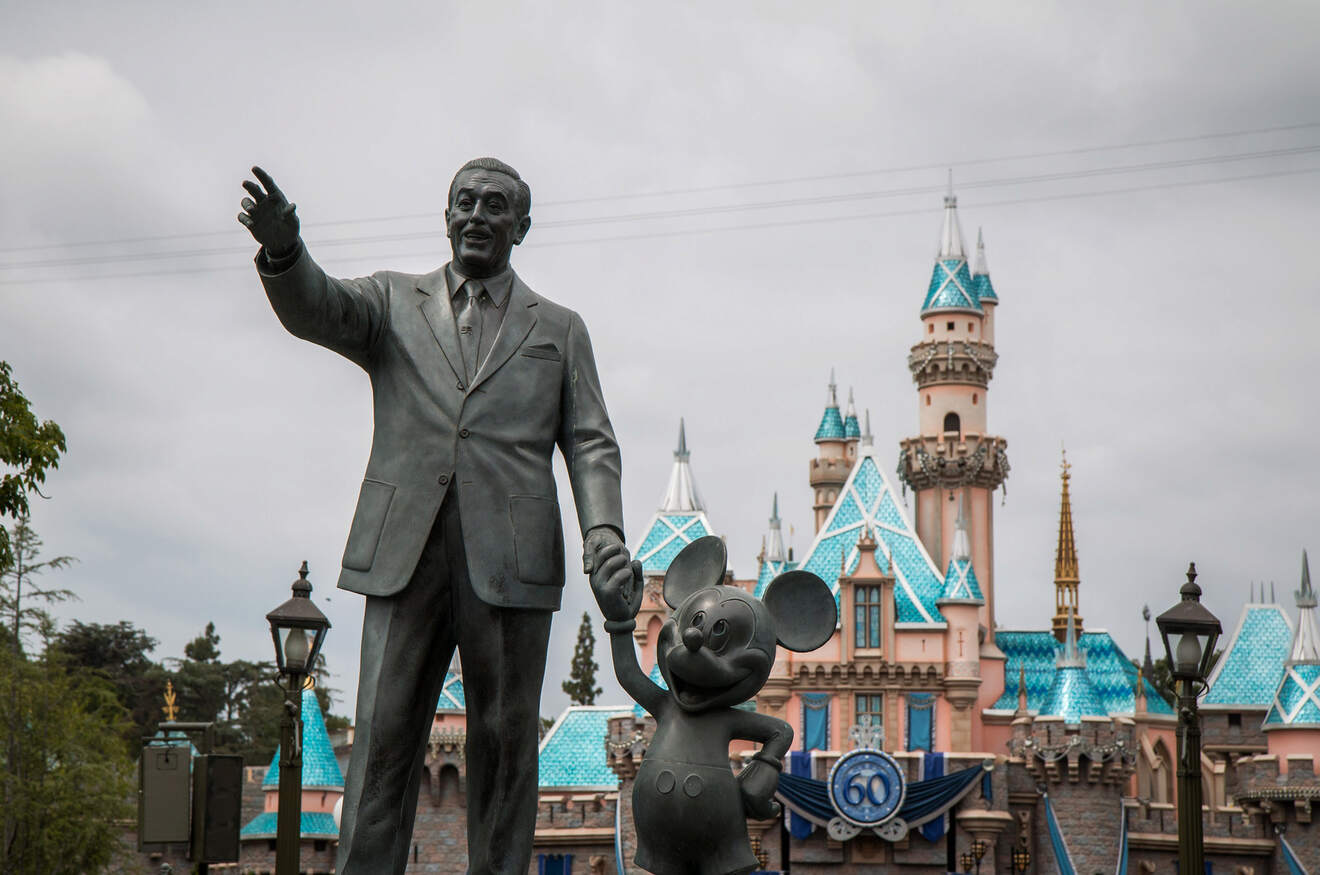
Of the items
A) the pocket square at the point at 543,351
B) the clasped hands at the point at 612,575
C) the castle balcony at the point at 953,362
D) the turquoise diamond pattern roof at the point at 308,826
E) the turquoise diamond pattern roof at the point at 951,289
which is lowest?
the turquoise diamond pattern roof at the point at 308,826

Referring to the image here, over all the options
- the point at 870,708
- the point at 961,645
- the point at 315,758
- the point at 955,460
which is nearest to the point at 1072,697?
the point at 961,645

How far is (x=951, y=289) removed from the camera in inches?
2035

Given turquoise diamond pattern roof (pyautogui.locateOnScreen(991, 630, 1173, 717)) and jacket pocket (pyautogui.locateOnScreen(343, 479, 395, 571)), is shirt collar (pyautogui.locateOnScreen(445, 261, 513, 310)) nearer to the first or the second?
jacket pocket (pyautogui.locateOnScreen(343, 479, 395, 571))

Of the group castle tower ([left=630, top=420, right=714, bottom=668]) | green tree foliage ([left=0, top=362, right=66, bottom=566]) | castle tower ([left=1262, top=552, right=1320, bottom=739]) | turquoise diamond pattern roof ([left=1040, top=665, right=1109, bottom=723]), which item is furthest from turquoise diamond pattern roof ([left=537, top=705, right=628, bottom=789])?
green tree foliage ([left=0, top=362, right=66, bottom=566])

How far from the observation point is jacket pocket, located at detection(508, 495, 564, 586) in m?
6.70

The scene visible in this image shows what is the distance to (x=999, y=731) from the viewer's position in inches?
1893

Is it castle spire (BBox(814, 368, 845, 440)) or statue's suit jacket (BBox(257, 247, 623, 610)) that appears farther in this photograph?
castle spire (BBox(814, 368, 845, 440))

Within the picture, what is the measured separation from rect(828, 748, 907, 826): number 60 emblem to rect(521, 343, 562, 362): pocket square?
3700cm

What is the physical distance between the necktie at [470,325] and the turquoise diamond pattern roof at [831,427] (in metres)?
56.0

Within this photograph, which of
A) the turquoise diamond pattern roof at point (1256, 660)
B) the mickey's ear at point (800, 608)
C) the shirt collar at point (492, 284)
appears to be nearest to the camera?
the shirt collar at point (492, 284)

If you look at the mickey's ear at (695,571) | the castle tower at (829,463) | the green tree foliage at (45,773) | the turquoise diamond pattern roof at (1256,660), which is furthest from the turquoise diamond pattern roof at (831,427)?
the mickey's ear at (695,571)

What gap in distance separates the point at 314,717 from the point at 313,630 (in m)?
33.9

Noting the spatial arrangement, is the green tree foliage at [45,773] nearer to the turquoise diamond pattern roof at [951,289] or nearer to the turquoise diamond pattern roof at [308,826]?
the turquoise diamond pattern roof at [308,826]

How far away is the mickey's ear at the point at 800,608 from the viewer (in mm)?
7789
